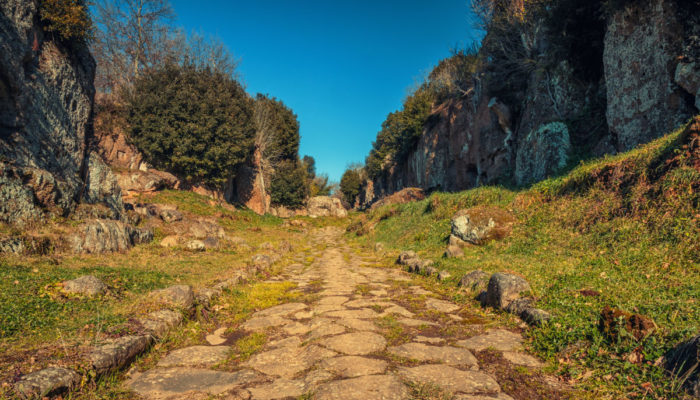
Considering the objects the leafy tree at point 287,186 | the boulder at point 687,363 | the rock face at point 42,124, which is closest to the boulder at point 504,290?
the boulder at point 687,363

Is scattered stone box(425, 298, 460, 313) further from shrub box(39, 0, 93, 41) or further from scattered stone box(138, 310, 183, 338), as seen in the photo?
shrub box(39, 0, 93, 41)

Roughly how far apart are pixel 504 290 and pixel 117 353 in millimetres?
3779

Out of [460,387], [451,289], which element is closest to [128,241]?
[451,289]

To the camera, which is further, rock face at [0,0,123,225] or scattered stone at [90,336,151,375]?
rock face at [0,0,123,225]

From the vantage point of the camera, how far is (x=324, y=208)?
31531 millimetres

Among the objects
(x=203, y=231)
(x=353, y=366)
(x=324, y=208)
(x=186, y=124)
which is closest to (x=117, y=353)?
(x=353, y=366)

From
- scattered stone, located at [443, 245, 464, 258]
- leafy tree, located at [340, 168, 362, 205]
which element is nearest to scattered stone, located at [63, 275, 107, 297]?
scattered stone, located at [443, 245, 464, 258]

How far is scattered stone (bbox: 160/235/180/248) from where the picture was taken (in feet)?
27.3

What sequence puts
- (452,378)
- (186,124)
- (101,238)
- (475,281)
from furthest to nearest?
(186,124)
(101,238)
(475,281)
(452,378)

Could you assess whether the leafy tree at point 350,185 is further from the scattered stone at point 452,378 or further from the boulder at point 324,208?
the scattered stone at point 452,378

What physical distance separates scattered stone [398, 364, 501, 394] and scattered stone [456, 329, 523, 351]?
0.53 m

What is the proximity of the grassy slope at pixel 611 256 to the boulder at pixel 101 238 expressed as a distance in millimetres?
6724

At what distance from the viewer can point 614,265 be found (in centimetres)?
429

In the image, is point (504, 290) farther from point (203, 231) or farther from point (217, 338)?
point (203, 231)
